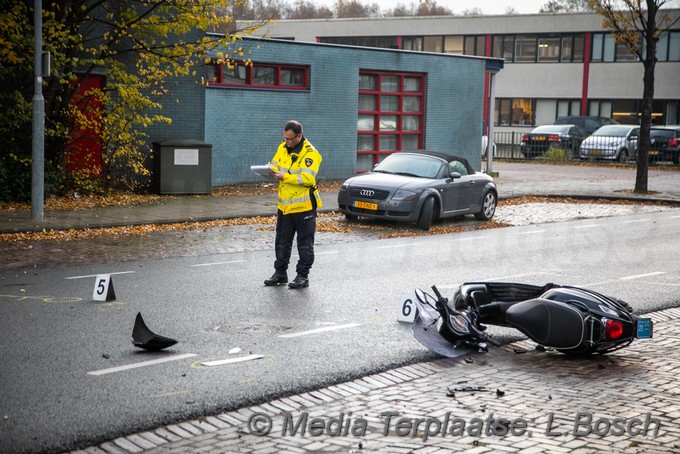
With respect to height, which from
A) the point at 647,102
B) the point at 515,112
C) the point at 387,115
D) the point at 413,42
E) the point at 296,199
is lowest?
the point at 296,199

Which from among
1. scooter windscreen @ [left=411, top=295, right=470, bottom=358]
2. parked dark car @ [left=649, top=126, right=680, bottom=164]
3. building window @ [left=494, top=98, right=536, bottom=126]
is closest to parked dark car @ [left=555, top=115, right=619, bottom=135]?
parked dark car @ [left=649, top=126, right=680, bottom=164]

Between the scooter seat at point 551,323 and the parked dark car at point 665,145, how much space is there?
1365 inches

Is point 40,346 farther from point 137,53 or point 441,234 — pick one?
point 137,53

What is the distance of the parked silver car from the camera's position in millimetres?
40594

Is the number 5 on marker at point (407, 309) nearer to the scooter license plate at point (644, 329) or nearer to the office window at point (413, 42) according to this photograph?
the scooter license plate at point (644, 329)

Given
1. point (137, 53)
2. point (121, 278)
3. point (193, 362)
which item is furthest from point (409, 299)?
point (137, 53)

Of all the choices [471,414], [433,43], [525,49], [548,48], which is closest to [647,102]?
[471,414]

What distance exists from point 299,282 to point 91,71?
11692 millimetres

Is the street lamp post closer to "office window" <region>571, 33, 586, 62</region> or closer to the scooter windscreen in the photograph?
the scooter windscreen

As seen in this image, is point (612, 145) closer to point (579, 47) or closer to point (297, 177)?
point (579, 47)

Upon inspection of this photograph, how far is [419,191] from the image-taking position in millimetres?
17312

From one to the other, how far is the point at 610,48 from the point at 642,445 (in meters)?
52.4

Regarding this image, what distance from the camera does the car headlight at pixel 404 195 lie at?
1711cm

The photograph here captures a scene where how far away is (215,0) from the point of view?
18.7 meters
